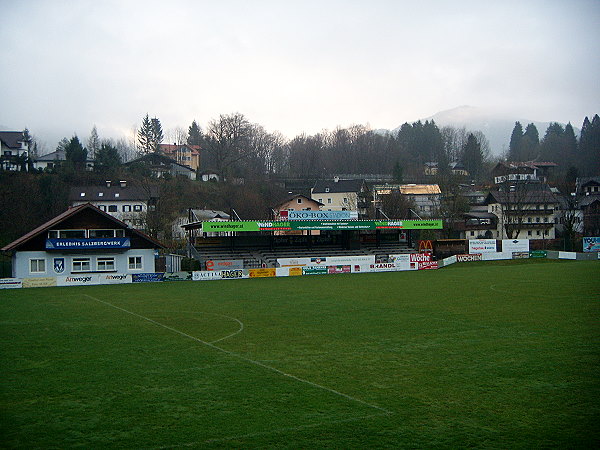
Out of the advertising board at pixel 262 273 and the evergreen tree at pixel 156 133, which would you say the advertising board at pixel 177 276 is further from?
the evergreen tree at pixel 156 133

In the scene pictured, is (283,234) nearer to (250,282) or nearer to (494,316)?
(250,282)

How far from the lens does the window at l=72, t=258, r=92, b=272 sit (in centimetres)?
5184

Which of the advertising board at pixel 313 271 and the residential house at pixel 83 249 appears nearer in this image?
the residential house at pixel 83 249

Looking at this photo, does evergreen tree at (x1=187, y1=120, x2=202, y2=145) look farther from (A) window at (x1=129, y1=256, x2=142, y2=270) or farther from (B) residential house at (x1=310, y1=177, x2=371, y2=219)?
(A) window at (x1=129, y1=256, x2=142, y2=270)

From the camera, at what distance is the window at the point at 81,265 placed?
2041 inches

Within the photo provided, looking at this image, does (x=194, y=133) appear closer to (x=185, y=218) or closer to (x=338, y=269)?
(x=185, y=218)

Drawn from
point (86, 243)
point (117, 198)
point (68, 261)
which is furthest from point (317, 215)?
point (117, 198)

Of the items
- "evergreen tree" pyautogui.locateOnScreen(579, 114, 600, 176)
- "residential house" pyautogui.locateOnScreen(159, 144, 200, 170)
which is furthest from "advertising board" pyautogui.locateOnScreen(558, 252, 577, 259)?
"residential house" pyautogui.locateOnScreen(159, 144, 200, 170)

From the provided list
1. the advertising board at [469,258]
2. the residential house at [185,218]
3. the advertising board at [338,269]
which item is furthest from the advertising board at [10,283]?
the advertising board at [469,258]

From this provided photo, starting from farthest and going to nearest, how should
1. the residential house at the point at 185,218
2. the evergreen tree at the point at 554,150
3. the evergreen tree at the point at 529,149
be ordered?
the evergreen tree at the point at 529,149
the evergreen tree at the point at 554,150
the residential house at the point at 185,218

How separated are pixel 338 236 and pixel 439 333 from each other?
45.4 metres

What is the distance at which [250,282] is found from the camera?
4744cm

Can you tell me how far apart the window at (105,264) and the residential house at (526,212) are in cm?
5998

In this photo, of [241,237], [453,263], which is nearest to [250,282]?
[241,237]
